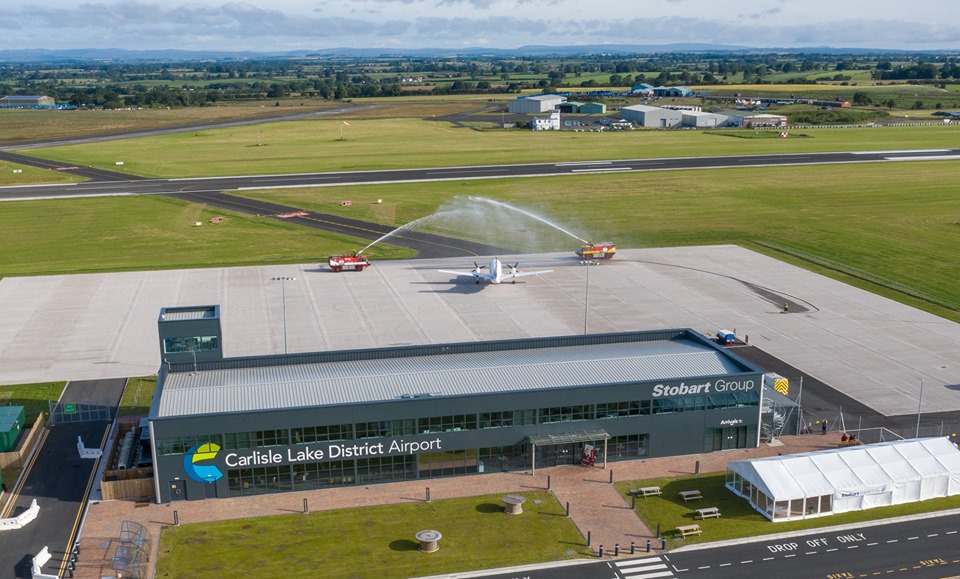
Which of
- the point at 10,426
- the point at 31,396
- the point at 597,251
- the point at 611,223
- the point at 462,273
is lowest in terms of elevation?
the point at 31,396

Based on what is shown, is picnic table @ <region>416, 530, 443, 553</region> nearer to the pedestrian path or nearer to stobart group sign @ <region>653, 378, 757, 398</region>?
the pedestrian path

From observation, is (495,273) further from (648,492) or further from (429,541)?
(429,541)

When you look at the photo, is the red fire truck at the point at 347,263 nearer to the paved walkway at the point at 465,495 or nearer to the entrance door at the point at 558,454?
the paved walkway at the point at 465,495

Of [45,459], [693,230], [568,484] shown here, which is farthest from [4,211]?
[568,484]

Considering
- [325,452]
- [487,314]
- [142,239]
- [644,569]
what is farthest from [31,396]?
[142,239]

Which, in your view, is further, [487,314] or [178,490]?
[487,314]
